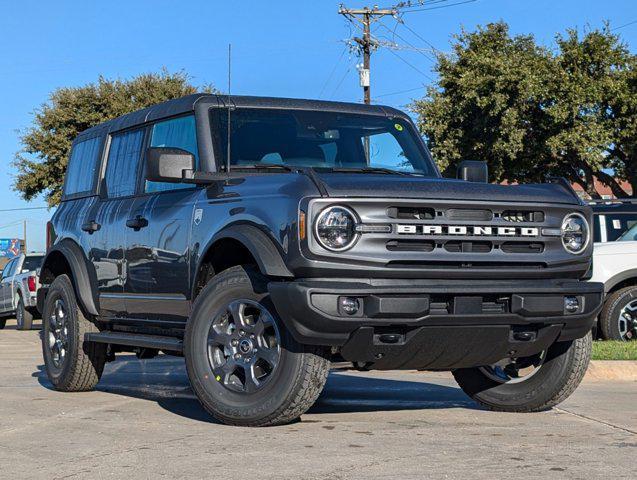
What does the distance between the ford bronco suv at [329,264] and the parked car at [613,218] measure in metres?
7.97

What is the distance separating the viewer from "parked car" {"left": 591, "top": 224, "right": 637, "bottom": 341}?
45.5 feet

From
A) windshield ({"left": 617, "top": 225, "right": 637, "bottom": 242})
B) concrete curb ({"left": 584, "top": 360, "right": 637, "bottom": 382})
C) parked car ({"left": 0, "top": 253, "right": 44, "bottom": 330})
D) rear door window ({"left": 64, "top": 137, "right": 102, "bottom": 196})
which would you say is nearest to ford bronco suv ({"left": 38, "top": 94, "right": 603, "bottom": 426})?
rear door window ({"left": 64, "top": 137, "right": 102, "bottom": 196})

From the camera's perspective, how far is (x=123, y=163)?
877 cm

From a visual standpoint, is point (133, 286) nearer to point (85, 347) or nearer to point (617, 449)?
point (85, 347)

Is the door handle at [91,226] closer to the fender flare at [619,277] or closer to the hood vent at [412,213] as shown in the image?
Answer: the hood vent at [412,213]

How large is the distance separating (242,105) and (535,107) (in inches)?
1140

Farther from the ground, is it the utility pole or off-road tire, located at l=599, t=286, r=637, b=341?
the utility pole

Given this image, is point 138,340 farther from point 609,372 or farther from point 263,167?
point 609,372

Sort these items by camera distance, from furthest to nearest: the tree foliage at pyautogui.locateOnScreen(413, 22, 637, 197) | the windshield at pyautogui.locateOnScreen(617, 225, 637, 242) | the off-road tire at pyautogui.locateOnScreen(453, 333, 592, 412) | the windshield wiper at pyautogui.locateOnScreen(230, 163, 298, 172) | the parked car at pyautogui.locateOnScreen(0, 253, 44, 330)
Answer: the tree foliage at pyautogui.locateOnScreen(413, 22, 637, 197) < the parked car at pyautogui.locateOnScreen(0, 253, 44, 330) < the windshield at pyautogui.locateOnScreen(617, 225, 637, 242) < the windshield wiper at pyautogui.locateOnScreen(230, 163, 298, 172) < the off-road tire at pyautogui.locateOnScreen(453, 333, 592, 412)

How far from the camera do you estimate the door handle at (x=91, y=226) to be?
340 inches

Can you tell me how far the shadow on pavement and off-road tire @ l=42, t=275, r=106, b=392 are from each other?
0.29m

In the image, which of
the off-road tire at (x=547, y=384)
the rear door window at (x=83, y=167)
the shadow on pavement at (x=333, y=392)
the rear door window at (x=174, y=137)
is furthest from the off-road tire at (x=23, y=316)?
the off-road tire at (x=547, y=384)

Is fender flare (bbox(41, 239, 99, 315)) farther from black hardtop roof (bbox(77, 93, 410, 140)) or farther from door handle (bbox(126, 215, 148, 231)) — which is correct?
black hardtop roof (bbox(77, 93, 410, 140))

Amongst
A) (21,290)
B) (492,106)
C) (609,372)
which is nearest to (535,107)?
(492,106)
